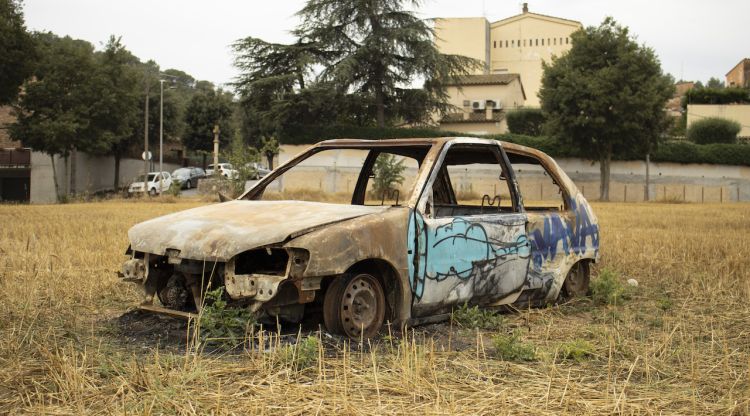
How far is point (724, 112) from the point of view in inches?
2621

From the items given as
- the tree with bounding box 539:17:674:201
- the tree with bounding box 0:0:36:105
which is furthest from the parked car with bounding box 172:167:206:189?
the tree with bounding box 539:17:674:201

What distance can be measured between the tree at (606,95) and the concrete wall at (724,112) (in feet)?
70.8

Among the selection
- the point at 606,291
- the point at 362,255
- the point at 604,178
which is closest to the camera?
the point at 362,255

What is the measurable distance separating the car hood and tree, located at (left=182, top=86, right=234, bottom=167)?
67.8 metres

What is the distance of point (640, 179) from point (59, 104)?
36183mm

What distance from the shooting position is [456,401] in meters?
4.06

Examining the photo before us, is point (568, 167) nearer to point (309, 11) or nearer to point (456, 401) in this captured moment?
point (309, 11)

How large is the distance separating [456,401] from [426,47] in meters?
45.0

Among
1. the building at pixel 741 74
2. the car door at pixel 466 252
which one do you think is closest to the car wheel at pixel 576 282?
the car door at pixel 466 252

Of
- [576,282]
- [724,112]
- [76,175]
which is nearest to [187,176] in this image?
[76,175]

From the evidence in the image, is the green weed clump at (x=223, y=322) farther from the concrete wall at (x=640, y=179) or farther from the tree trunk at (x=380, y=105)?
the concrete wall at (x=640, y=179)

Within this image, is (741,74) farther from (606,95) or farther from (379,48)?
(379,48)

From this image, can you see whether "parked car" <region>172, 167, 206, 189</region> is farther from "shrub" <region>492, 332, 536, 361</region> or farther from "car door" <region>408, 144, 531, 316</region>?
"shrub" <region>492, 332, 536, 361</region>

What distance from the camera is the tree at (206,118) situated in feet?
239
